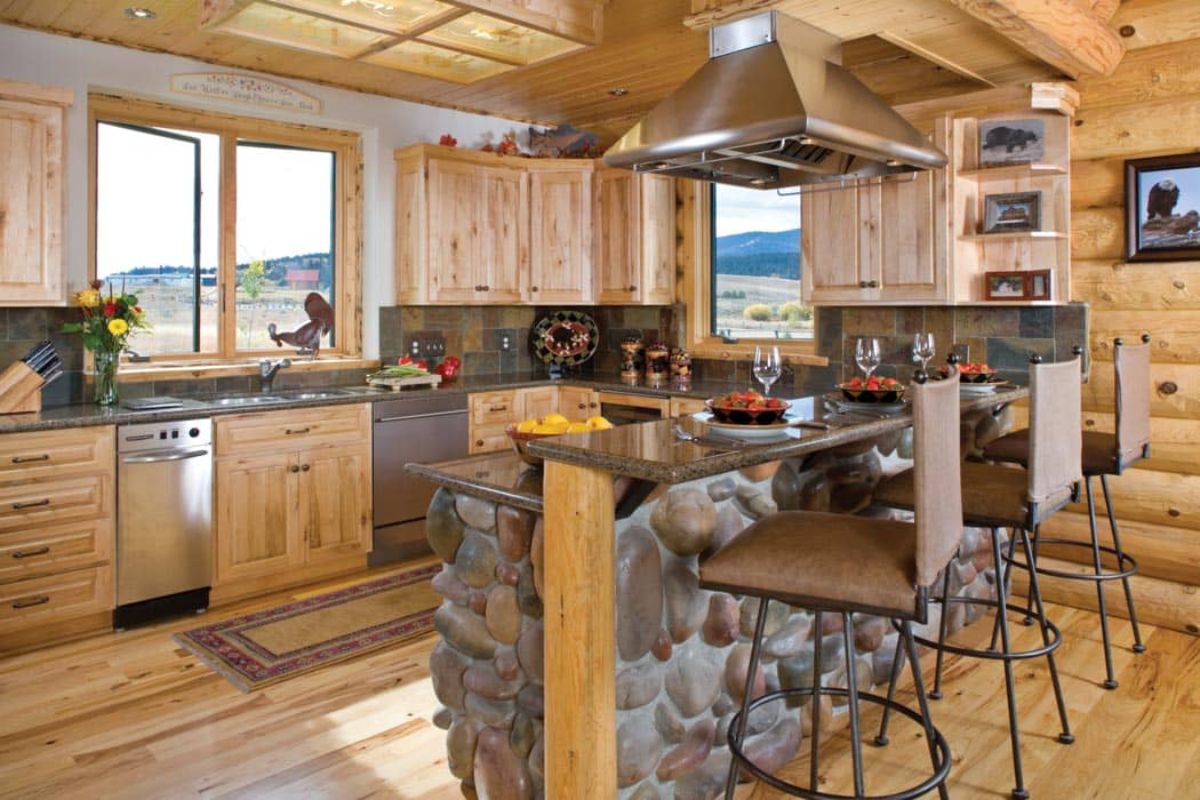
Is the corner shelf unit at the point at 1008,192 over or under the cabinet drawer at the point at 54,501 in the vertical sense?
over

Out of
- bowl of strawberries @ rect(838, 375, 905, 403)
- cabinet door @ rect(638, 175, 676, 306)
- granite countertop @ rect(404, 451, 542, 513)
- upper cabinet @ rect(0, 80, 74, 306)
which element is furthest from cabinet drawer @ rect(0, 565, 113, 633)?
cabinet door @ rect(638, 175, 676, 306)

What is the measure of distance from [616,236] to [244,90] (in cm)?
223

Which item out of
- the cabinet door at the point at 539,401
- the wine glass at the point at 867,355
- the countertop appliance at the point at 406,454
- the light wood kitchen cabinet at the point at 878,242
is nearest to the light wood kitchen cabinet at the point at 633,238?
the cabinet door at the point at 539,401

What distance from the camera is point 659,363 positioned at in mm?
5809

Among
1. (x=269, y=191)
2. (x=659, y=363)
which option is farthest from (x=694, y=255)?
(x=269, y=191)

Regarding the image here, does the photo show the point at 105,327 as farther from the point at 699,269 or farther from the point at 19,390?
the point at 699,269

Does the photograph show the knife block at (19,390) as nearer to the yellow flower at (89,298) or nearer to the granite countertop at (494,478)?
the yellow flower at (89,298)

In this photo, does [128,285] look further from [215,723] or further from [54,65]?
[215,723]

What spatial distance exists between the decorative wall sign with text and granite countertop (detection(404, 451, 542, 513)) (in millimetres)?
3071

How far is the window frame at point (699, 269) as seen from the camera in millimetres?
5719

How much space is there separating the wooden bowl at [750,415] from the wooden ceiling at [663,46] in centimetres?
145

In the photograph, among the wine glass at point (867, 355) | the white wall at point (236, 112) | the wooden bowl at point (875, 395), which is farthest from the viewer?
the white wall at point (236, 112)

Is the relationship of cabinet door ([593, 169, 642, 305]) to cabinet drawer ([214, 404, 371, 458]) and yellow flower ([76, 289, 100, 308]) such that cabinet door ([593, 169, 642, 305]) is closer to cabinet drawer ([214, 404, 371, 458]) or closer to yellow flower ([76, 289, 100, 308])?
cabinet drawer ([214, 404, 371, 458])

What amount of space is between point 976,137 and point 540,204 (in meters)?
2.57
